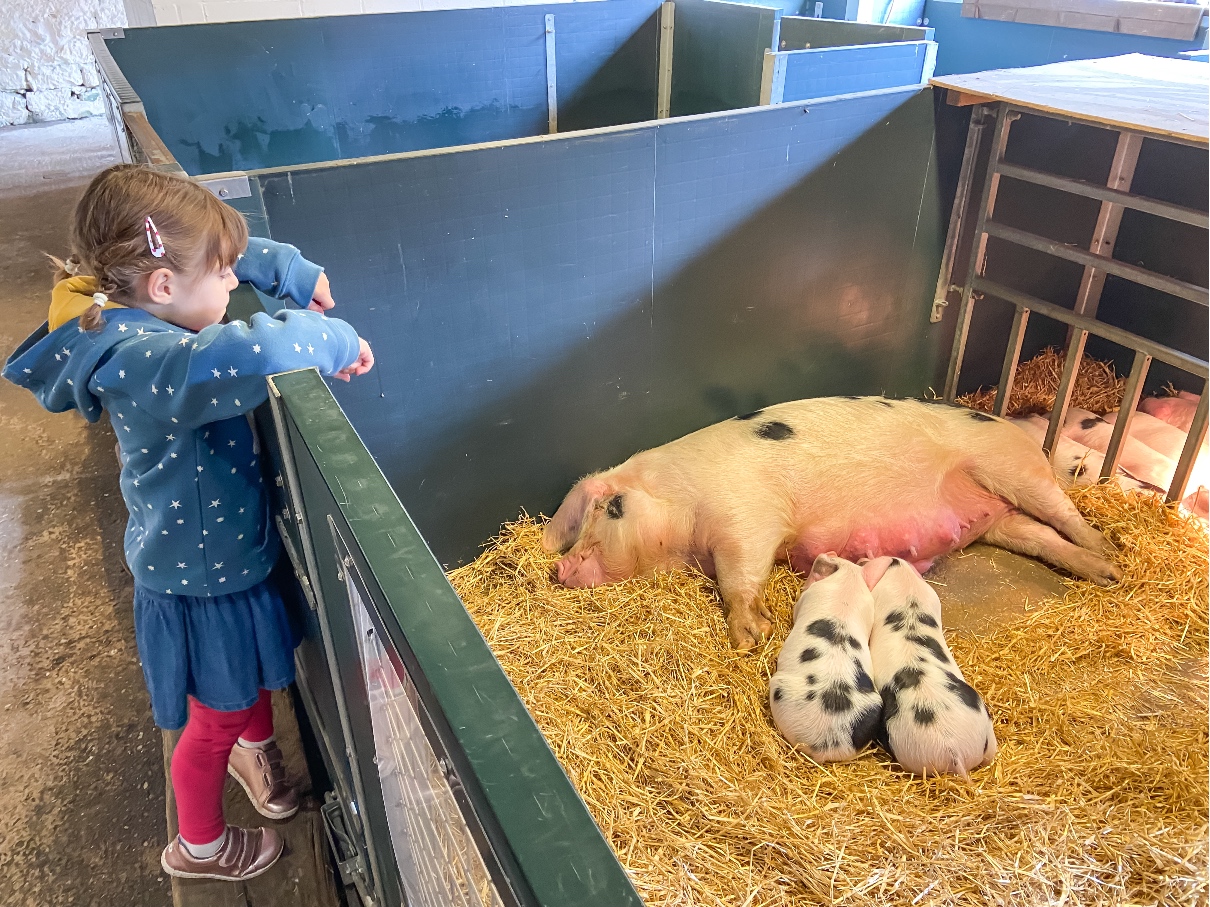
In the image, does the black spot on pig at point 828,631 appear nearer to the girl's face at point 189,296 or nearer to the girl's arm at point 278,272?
the girl's arm at point 278,272

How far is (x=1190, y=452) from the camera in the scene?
2889mm

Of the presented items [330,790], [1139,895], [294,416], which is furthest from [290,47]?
[1139,895]

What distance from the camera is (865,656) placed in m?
2.35

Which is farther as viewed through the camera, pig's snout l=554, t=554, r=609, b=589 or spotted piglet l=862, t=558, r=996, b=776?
pig's snout l=554, t=554, r=609, b=589

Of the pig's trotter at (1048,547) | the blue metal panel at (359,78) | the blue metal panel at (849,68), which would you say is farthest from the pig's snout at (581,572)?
the blue metal panel at (359,78)

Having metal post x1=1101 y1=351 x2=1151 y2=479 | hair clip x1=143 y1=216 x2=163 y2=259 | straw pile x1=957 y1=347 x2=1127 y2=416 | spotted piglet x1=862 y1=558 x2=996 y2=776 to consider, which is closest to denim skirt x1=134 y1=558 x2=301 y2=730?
hair clip x1=143 y1=216 x2=163 y2=259

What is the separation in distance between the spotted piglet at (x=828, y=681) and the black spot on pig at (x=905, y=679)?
0.05 m

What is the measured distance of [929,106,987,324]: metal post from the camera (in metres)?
3.25

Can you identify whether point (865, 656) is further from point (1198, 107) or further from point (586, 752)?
point (1198, 107)

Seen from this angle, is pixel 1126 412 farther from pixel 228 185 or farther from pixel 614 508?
pixel 228 185

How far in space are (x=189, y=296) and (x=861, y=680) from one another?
5.94 ft

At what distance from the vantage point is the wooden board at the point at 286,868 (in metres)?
2.20

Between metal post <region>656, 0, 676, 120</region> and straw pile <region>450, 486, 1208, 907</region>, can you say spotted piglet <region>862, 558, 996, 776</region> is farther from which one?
Result: metal post <region>656, 0, 676, 120</region>

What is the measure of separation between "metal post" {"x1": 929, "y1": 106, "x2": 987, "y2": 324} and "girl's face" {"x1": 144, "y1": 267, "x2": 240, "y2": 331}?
273 cm
